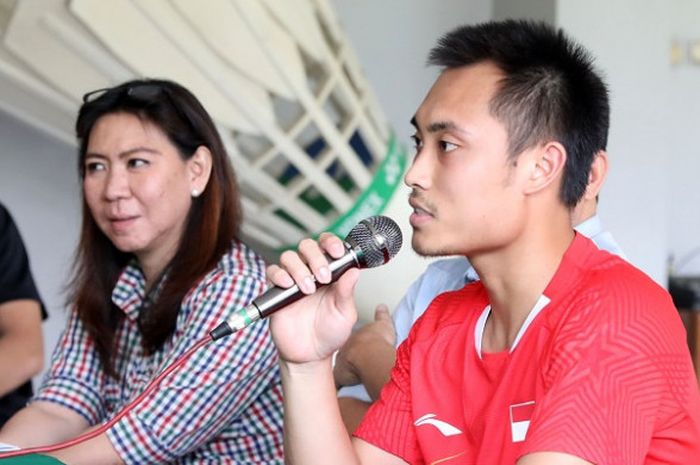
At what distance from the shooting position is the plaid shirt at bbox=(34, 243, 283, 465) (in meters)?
1.50


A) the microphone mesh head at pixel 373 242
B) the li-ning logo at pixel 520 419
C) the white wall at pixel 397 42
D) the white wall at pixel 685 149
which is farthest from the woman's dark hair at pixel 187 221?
the white wall at pixel 685 149

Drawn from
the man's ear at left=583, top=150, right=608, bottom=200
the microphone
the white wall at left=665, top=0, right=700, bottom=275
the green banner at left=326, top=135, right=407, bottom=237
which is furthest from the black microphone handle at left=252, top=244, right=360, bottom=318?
the white wall at left=665, top=0, right=700, bottom=275

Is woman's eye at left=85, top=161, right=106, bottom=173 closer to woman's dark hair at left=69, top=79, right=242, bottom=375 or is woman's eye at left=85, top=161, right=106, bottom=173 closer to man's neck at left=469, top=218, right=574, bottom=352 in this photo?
woman's dark hair at left=69, top=79, right=242, bottom=375

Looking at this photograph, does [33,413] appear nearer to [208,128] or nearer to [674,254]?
[208,128]

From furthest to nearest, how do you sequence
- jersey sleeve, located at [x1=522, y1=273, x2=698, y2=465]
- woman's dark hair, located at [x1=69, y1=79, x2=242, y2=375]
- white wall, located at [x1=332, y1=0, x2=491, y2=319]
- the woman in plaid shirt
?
white wall, located at [x1=332, y1=0, x2=491, y2=319] < woman's dark hair, located at [x1=69, y1=79, x2=242, y2=375] < the woman in plaid shirt < jersey sleeve, located at [x1=522, y1=273, x2=698, y2=465]

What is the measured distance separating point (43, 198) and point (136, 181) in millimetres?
1255

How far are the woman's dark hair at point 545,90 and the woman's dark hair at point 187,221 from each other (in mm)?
586

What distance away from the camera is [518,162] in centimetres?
114

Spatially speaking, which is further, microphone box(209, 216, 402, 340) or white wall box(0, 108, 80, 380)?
white wall box(0, 108, 80, 380)

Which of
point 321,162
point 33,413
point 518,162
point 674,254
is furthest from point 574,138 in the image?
point 674,254

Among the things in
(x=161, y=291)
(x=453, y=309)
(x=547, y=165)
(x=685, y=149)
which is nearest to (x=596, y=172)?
(x=547, y=165)

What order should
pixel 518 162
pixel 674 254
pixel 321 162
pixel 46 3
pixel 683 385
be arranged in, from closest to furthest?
1. pixel 683 385
2. pixel 518 162
3. pixel 46 3
4. pixel 321 162
5. pixel 674 254

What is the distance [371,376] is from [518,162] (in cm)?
54

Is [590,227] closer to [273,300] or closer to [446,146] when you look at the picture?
[446,146]
